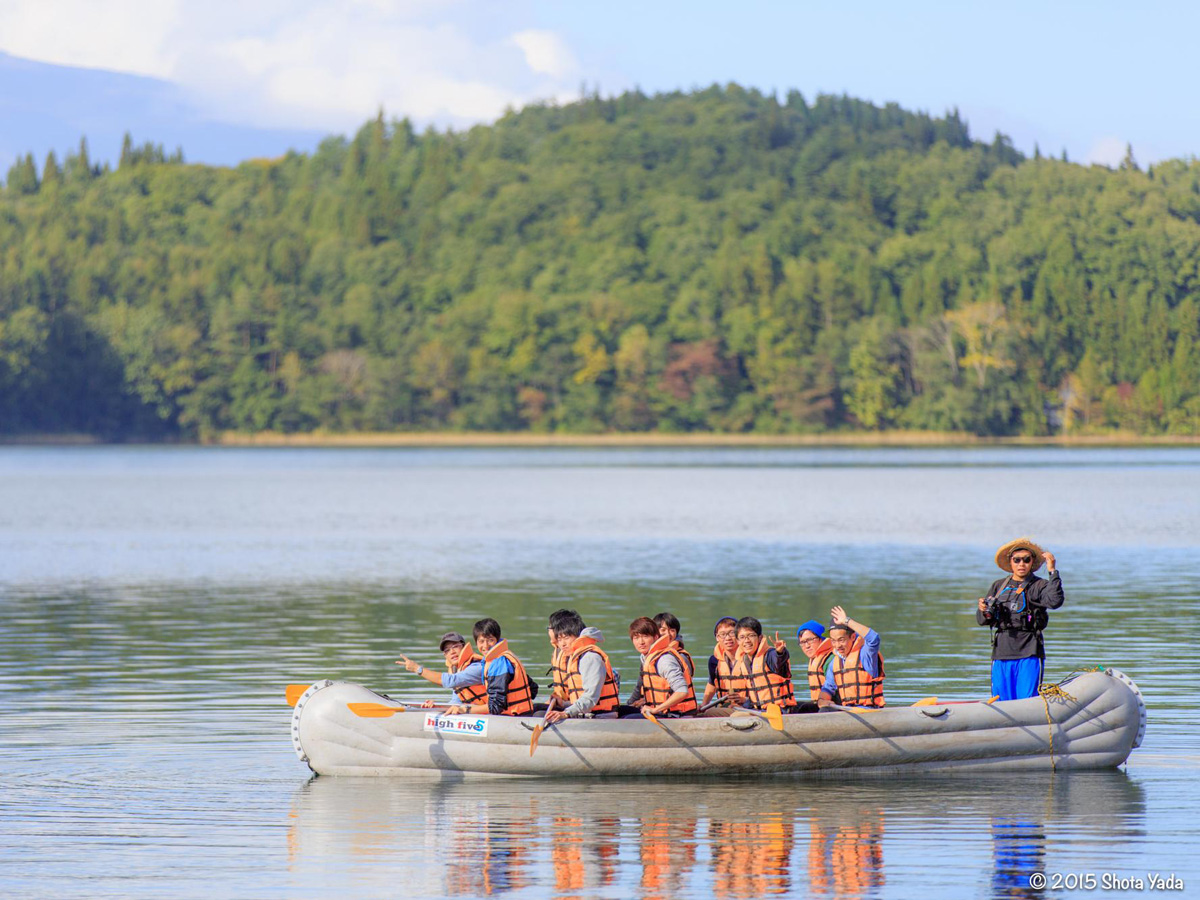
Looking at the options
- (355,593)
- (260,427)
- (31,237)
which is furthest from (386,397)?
(355,593)

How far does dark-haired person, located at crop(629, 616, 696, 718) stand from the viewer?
14883 millimetres

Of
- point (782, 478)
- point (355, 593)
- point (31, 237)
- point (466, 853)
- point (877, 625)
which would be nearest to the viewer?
point (466, 853)

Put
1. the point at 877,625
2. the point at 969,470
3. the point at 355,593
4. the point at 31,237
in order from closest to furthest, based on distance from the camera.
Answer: the point at 877,625 → the point at 355,593 → the point at 969,470 → the point at 31,237

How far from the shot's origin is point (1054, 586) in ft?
47.5

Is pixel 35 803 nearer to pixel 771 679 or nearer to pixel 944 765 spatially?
pixel 771 679

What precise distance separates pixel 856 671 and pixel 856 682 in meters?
0.10

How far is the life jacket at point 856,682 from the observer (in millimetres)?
15336

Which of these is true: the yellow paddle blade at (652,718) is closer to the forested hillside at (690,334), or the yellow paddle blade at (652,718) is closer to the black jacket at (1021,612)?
the black jacket at (1021,612)

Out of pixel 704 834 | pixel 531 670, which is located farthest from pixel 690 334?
pixel 704 834

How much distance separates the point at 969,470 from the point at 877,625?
67262 millimetres

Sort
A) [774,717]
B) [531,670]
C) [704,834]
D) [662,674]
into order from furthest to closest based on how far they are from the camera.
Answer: [531,670] < [662,674] < [774,717] < [704,834]

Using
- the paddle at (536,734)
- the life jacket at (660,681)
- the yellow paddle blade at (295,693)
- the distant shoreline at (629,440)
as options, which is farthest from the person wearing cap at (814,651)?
the distant shoreline at (629,440)

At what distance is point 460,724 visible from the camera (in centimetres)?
1509

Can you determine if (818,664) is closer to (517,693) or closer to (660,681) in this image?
(660,681)
